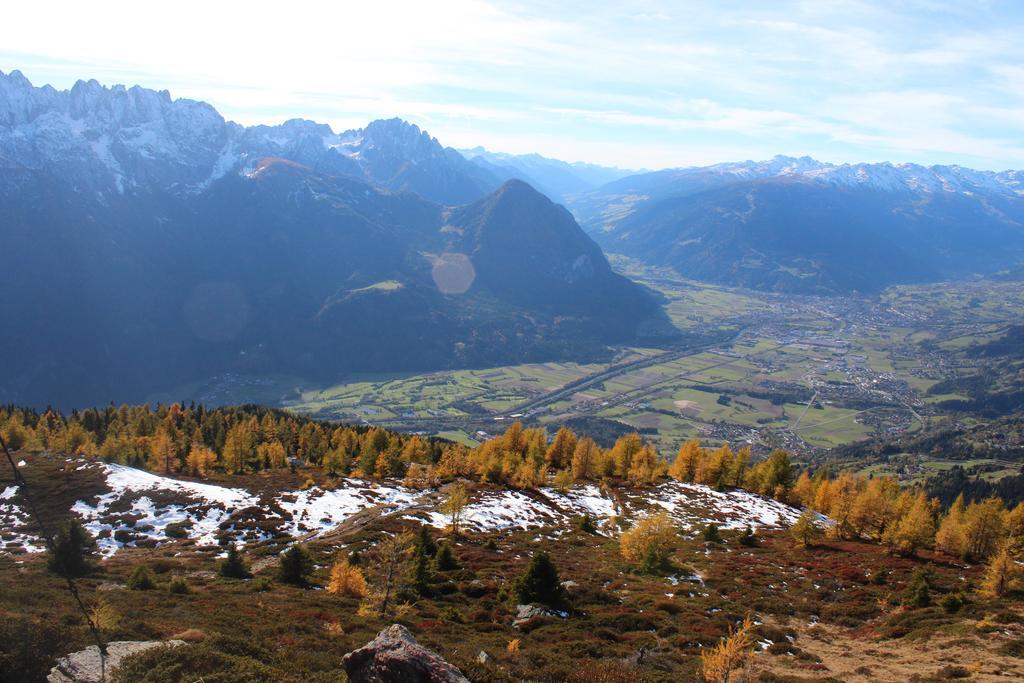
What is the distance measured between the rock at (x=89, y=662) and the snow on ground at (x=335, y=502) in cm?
4058

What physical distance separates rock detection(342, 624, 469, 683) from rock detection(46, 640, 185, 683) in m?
11.0

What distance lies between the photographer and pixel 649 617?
47344 millimetres

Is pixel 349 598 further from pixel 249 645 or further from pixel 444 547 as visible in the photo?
pixel 249 645

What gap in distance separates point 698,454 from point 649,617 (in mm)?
85415

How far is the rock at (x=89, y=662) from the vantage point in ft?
74.2

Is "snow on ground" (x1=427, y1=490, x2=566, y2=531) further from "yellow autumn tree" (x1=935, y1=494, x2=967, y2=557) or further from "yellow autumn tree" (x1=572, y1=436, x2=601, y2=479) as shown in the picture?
"yellow autumn tree" (x1=935, y1=494, x2=967, y2=557)

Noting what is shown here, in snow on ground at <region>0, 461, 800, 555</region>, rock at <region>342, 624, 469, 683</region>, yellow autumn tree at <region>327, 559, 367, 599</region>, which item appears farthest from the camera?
snow on ground at <region>0, 461, 800, 555</region>

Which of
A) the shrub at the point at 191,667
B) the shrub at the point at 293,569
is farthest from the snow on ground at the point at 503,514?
the shrub at the point at 191,667

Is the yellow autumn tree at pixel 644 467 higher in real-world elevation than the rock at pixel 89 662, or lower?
lower

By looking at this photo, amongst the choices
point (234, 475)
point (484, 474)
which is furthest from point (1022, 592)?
point (234, 475)

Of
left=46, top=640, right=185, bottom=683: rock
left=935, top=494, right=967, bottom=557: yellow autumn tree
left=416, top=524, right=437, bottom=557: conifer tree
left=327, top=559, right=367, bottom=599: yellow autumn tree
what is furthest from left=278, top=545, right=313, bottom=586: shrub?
left=935, top=494, right=967, bottom=557: yellow autumn tree

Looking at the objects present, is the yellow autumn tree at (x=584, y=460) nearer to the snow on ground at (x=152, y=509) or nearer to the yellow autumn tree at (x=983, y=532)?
the yellow autumn tree at (x=983, y=532)

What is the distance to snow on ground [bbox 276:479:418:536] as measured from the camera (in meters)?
69.4

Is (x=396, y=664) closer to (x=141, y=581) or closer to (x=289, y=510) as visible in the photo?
(x=141, y=581)
